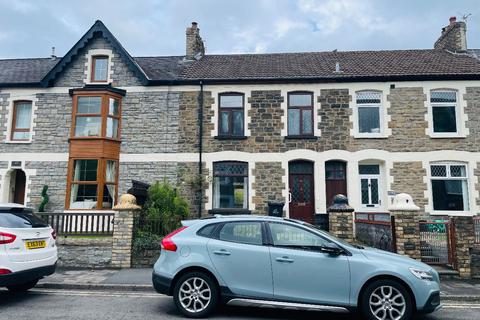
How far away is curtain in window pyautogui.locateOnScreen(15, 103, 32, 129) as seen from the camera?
15.3 metres

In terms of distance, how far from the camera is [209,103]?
49.1 feet

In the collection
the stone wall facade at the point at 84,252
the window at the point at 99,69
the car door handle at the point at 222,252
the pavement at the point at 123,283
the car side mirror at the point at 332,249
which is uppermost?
the window at the point at 99,69

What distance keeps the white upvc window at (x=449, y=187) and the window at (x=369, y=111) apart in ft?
9.36

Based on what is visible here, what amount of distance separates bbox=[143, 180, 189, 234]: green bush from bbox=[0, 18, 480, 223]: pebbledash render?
2825mm

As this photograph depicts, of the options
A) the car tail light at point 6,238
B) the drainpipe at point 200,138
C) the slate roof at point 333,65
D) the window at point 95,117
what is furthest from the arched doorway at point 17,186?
the car tail light at point 6,238

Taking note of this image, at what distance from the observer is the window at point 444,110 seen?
1428 centimetres

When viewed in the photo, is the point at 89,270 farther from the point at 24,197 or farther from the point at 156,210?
the point at 24,197

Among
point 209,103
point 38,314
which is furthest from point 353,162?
point 38,314

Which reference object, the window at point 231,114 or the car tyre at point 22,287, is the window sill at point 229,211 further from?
the car tyre at point 22,287

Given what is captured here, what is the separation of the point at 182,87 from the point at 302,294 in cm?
1186

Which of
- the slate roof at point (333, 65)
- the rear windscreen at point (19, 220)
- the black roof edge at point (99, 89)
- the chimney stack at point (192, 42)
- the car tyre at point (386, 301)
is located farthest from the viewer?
the chimney stack at point (192, 42)

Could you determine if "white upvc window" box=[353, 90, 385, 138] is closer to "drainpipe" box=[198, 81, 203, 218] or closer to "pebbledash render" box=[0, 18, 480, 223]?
"pebbledash render" box=[0, 18, 480, 223]

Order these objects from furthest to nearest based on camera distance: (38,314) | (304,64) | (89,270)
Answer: (304,64) < (89,270) < (38,314)

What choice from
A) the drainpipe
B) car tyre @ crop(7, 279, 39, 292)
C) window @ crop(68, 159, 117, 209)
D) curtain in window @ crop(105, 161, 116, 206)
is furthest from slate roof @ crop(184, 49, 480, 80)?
car tyre @ crop(7, 279, 39, 292)
